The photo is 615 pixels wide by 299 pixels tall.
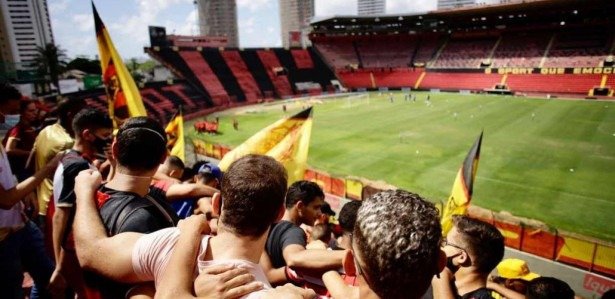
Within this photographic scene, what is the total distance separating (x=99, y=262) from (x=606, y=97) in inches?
2037

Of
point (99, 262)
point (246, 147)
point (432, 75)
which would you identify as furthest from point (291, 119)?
point (432, 75)

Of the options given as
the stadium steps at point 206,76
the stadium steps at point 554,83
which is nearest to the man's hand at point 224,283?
the stadium steps at point 206,76

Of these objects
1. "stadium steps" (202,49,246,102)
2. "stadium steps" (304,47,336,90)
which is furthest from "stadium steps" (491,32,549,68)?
"stadium steps" (202,49,246,102)

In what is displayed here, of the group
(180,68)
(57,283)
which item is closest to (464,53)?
(180,68)

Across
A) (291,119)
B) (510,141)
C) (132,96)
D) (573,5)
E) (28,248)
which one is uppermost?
(573,5)

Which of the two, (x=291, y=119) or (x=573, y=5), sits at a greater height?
(x=573, y=5)

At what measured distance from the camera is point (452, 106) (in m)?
38.6

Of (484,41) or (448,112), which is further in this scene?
(484,41)

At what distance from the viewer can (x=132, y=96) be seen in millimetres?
6070

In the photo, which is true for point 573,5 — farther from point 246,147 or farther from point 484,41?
point 246,147

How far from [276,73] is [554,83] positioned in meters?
40.0

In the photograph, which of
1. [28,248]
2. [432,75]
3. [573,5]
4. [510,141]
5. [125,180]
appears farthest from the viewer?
[432,75]

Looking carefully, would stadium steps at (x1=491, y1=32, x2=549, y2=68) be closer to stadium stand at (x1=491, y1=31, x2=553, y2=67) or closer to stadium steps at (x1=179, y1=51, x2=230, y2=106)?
stadium stand at (x1=491, y1=31, x2=553, y2=67)

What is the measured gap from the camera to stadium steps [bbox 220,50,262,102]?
5316cm
